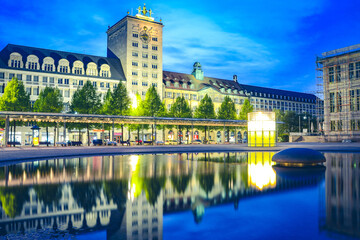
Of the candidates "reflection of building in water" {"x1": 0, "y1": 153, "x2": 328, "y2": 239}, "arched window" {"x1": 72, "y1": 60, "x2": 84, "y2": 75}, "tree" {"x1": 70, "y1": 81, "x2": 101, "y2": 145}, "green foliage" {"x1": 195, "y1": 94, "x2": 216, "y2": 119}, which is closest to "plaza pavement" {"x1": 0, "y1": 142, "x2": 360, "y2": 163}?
"reflection of building in water" {"x1": 0, "y1": 153, "x2": 328, "y2": 239}

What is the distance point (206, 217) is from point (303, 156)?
47.7 ft

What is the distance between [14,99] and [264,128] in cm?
4211

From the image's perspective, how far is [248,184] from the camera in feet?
41.5

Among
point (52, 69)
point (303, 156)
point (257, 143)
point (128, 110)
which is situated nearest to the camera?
point (303, 156)

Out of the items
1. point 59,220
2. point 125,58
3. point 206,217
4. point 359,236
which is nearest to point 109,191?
point 59,220

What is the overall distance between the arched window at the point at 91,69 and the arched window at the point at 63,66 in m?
5.15

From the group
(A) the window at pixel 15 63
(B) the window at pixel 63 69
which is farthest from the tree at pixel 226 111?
(A) the window at pixel 15 63

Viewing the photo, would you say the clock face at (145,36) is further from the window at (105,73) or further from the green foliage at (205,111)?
the green foliage at (205,111)

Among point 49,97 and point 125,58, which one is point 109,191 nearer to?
point 49,97

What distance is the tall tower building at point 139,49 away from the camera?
89500 millimetres

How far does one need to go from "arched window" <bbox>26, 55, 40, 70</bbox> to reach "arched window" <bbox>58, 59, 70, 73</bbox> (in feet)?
17.0

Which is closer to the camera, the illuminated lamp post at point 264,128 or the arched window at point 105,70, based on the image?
the illuminated lamp post at point 264,128

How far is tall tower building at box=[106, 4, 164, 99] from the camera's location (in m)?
89.5

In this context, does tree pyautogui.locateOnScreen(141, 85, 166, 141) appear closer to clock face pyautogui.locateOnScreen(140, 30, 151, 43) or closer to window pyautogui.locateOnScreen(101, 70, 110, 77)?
window pyautogui.locateOnScreen(101, 70, 110, 77)
